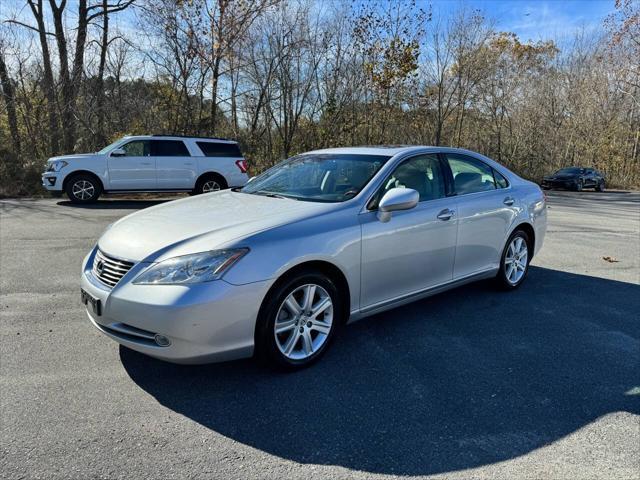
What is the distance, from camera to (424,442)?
2.65 meters

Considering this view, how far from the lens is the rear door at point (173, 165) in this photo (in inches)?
504

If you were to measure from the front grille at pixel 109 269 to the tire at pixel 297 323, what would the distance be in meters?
0.97

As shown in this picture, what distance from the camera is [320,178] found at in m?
4.37

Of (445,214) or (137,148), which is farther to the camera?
(137,148)

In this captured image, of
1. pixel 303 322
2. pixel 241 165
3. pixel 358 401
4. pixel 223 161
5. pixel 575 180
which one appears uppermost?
pixel 223 161

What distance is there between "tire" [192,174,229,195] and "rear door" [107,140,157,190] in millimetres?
1184

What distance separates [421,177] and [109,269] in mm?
2759

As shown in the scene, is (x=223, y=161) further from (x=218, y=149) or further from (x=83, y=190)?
(x=83, y=190)

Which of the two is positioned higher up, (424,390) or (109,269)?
(109,269)

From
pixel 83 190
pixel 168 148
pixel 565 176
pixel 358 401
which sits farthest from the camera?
pixel 565 176

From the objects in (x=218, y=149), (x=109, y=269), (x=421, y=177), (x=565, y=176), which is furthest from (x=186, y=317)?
(x=565, y=176)

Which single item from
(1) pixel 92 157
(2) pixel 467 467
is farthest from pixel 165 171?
(2) pixel 467 467

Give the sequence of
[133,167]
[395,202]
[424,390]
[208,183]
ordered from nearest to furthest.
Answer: [424,390] < [395,202] < [133,167] < [208,183]

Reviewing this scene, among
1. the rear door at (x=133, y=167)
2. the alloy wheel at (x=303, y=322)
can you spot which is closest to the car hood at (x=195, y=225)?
the alloy wheel at (x=303, y=322)
